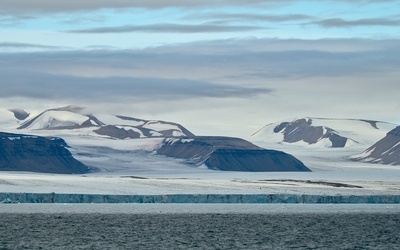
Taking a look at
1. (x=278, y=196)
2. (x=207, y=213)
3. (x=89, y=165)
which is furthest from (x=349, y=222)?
(x=89, y=165)

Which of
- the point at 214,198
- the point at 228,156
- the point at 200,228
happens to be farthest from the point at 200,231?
the point at 228,156

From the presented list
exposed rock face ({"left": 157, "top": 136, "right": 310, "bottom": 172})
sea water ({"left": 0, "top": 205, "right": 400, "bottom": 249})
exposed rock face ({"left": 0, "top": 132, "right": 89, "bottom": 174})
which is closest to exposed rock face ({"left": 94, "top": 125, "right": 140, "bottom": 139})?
exposed rock face ({"left": 157, "top": 136, "right": 310, "bottom": 172})

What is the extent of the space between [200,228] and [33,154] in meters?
98.7

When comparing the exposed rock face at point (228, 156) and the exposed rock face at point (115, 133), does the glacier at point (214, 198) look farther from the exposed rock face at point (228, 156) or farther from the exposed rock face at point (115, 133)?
the exposed rock face at point (115, 133)

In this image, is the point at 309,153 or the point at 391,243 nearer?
the point at 391,243

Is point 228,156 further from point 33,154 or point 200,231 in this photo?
point 200,231

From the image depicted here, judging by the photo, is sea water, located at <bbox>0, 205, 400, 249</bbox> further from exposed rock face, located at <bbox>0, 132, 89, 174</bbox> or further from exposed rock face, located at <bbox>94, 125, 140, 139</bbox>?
exposed rock face, located at <bbox>94, 125, 140, 139</bbox>

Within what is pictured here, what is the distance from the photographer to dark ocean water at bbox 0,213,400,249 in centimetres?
3180

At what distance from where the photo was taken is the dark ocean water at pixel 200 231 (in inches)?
1252

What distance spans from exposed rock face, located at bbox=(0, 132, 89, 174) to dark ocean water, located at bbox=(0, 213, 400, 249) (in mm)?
83756

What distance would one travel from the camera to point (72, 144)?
137875 millimetres

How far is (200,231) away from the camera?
37.7 meters

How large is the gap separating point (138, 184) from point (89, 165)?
51.1m

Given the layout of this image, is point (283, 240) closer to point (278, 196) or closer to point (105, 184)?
point (278, 196)
